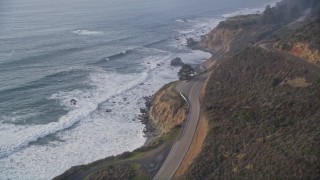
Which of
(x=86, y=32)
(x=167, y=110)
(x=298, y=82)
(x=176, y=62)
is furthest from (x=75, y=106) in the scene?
(x=86, y=32)

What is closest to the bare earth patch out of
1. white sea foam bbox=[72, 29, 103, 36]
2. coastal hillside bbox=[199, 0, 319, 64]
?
coastal hillside bbox=[199, 0, 319, 64]

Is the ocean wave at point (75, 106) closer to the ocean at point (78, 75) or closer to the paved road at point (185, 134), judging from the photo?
the ocean at point (78, 75)

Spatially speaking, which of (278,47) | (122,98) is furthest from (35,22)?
(278,47)

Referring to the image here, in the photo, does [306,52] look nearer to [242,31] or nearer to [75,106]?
[75,106]

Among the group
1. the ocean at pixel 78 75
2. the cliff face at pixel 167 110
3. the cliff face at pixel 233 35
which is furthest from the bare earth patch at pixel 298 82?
the cliff face at pixel 233 35

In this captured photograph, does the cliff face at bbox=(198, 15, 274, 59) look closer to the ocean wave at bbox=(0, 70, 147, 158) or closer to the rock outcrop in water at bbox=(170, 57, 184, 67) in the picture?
the rock outcrop in water at bbox=(170, 57, 184, 67)

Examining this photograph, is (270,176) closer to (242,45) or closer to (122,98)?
(122,98)
